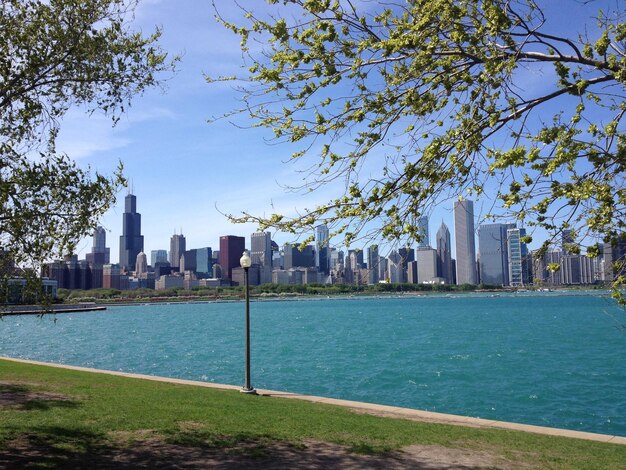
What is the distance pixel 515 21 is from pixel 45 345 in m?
53.6

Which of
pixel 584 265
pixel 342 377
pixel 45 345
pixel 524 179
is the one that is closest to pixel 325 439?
pixel 584 265

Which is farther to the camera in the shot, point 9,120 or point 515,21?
point 9,120

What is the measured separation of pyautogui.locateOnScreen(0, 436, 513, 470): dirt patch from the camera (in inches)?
332

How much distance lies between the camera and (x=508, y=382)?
2772 cm

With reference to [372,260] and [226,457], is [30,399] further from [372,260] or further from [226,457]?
[372,260]

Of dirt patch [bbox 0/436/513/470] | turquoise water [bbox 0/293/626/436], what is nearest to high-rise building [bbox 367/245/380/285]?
dirt patch [bbox 0/436/513/470]

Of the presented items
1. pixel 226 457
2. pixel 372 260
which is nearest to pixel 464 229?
pixel 372 260

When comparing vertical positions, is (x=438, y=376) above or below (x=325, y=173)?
below

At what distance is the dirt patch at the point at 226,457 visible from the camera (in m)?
8.44

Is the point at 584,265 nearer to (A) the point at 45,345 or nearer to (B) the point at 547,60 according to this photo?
(B) the point at 547,60

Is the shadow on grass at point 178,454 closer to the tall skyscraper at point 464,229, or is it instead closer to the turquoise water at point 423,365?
the turquoise water at point 423,365

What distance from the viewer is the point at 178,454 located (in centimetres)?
912

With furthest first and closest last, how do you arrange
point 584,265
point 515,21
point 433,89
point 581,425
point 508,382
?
point 508,382 < point 581,425 < point 584,265 < point 433,89 < point 515,21

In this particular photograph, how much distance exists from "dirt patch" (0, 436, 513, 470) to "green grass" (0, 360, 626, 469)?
0.37ft
